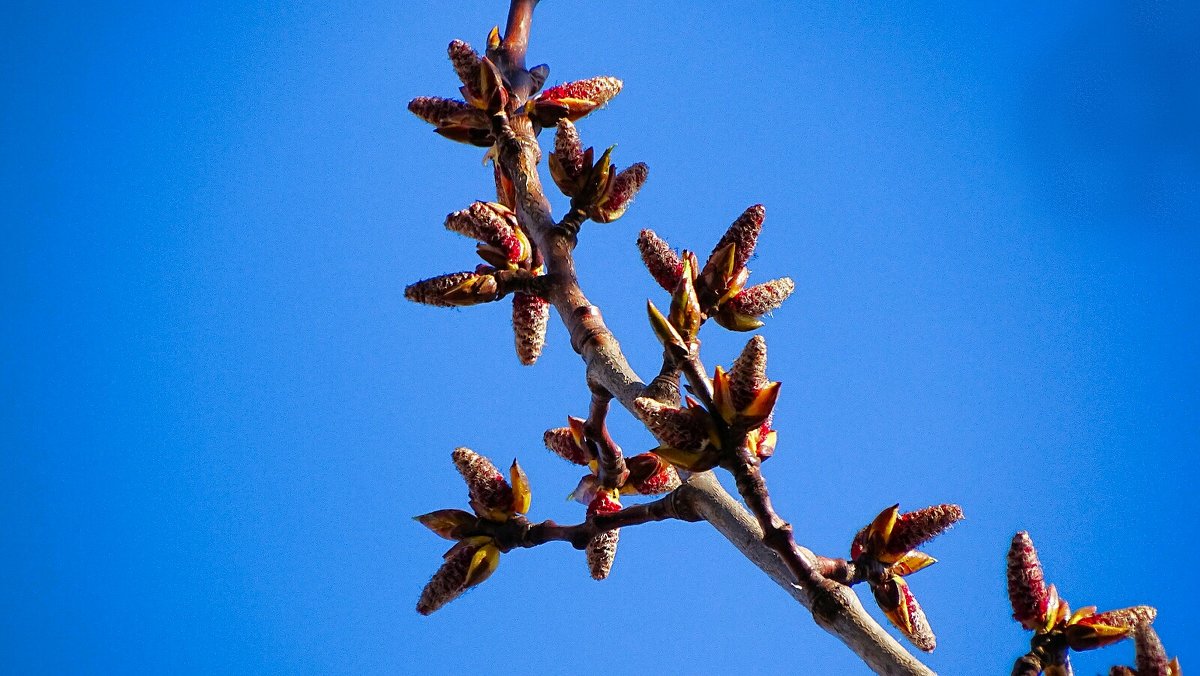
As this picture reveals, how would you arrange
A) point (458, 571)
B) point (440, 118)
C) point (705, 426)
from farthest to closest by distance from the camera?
1. point (440, 118)
2. point (458, 571)
3. point (705, 426)

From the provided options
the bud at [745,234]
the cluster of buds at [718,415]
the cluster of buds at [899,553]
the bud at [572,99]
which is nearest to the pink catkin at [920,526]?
the cluster of buds at [899,553]

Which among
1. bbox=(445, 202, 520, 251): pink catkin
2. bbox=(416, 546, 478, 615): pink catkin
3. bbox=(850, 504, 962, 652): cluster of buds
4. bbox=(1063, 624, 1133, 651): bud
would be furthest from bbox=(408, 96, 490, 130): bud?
bbox=(1063, 624, 1133, 651): bud

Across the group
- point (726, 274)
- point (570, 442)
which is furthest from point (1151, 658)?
A: point (570, 442)

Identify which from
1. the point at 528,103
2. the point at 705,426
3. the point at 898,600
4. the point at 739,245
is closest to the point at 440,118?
the point at 528,103

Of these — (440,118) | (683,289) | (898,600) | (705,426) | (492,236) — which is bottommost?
(898,600)

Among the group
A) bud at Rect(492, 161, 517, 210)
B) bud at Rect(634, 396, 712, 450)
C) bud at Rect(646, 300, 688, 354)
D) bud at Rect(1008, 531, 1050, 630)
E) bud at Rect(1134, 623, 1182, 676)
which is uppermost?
bud at Rect(492, 161, 517, 210)

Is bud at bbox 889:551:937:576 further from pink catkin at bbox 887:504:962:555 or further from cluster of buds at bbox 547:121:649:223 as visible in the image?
cluster of buds at bbox 547:121:649:223

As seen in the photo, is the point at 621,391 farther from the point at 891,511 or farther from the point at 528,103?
the point at 528,103
